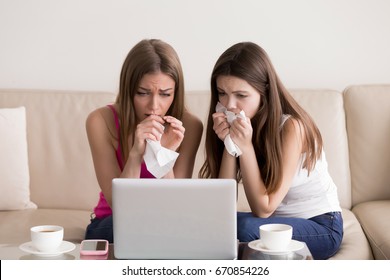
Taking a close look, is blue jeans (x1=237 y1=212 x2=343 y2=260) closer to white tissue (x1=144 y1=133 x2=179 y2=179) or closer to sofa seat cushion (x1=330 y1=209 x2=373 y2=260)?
sofa seat cushion (x1=330 y1=209 x2=373 y2=260)

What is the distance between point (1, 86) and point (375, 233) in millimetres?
1824

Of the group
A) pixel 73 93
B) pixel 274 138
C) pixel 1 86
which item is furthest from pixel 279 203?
pixel 1 86

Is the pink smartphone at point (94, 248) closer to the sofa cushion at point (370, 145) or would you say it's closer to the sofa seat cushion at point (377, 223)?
the sofa seat cushion at point (377, 223)

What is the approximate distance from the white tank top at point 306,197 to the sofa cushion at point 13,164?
107 centimetres

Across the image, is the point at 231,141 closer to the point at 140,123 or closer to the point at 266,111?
the point at 266,111

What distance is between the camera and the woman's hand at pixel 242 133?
223 centimetres

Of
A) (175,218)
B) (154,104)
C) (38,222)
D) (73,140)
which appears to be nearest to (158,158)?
(154,104)

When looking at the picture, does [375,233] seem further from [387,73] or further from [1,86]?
[1,86]

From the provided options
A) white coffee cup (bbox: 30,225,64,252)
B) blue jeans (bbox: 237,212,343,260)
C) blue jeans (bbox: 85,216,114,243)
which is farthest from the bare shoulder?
white coffee cup (bbox: 30,225,64,252)

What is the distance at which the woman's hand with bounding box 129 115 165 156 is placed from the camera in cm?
226

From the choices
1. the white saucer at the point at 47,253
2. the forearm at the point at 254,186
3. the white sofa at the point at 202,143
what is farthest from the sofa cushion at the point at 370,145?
the white saucer at the point at 47,253

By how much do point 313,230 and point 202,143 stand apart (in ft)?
2.73

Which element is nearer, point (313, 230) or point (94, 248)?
point (94, 248)

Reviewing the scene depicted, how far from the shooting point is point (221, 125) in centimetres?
230
